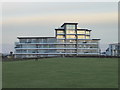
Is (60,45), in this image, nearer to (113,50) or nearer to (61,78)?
(113,50)

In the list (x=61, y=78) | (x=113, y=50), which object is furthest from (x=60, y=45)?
(x=61, y=78)

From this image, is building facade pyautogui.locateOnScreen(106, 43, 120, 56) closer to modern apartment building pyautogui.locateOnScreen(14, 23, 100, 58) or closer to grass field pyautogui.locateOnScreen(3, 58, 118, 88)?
modern apartment building pyautogui.locateOnScreen(14, 23, 100, 58)

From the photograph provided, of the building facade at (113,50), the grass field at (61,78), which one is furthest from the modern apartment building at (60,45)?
the grass field at (61,78)

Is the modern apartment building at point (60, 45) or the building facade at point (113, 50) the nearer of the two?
the modern apartment building at point (60, 45)

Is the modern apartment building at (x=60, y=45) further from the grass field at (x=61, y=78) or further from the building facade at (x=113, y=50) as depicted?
the grass field at (x=61, y=78)

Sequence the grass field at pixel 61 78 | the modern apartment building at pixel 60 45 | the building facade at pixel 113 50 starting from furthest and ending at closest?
the building facade at pixel 113 50 → the modern apartment building at pixel 60 45 → the grass field at pixel 61 78

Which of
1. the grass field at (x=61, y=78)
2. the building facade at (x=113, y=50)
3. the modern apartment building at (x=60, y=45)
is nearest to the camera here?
the grass field at (x=61, y=78)

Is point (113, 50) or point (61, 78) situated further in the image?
point (113, 50)

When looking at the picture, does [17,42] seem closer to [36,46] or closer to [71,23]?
[36,46]

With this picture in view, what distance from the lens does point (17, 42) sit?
95750 mm

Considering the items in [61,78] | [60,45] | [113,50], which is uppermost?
[60,45]

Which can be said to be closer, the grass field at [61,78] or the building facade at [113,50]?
the grass field at [61,78]

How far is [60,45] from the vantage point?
92500 millimetres

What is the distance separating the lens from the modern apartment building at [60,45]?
92.2 m
